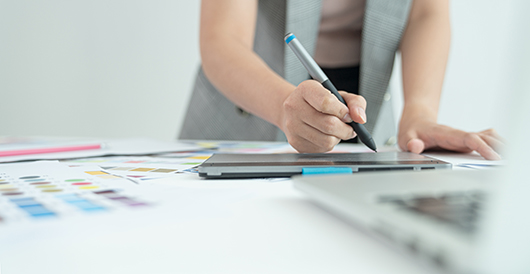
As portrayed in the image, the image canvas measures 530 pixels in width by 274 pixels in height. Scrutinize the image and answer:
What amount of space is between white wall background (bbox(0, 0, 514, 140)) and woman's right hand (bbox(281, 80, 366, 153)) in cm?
166

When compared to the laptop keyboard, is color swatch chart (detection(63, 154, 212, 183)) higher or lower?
lower

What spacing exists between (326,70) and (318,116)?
0.53 meters

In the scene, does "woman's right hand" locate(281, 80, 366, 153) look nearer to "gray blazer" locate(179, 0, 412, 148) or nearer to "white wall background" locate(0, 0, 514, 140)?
"gray blazer" locate(179, 0, 412, 148)

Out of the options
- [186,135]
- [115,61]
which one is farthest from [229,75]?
[115,61]

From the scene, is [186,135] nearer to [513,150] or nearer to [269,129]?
[269,129]

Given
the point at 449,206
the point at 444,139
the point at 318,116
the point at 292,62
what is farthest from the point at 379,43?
the point at 449,206

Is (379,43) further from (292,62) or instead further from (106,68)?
(106,68)

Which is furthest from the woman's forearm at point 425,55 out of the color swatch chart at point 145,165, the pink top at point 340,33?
the color swatch chart at point 145,165

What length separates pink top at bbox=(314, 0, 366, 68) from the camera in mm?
844

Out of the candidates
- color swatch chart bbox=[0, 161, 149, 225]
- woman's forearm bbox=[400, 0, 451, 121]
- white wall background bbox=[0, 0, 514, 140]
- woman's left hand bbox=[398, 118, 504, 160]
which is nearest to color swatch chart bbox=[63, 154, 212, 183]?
color swatch chart bbox=[0, 161, 149, 225]

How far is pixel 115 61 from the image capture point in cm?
216

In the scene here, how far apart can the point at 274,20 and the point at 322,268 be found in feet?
2.42

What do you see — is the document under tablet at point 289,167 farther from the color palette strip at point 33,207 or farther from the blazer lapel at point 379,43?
the blazer lapel at point 379,43

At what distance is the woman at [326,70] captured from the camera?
1.48ft
